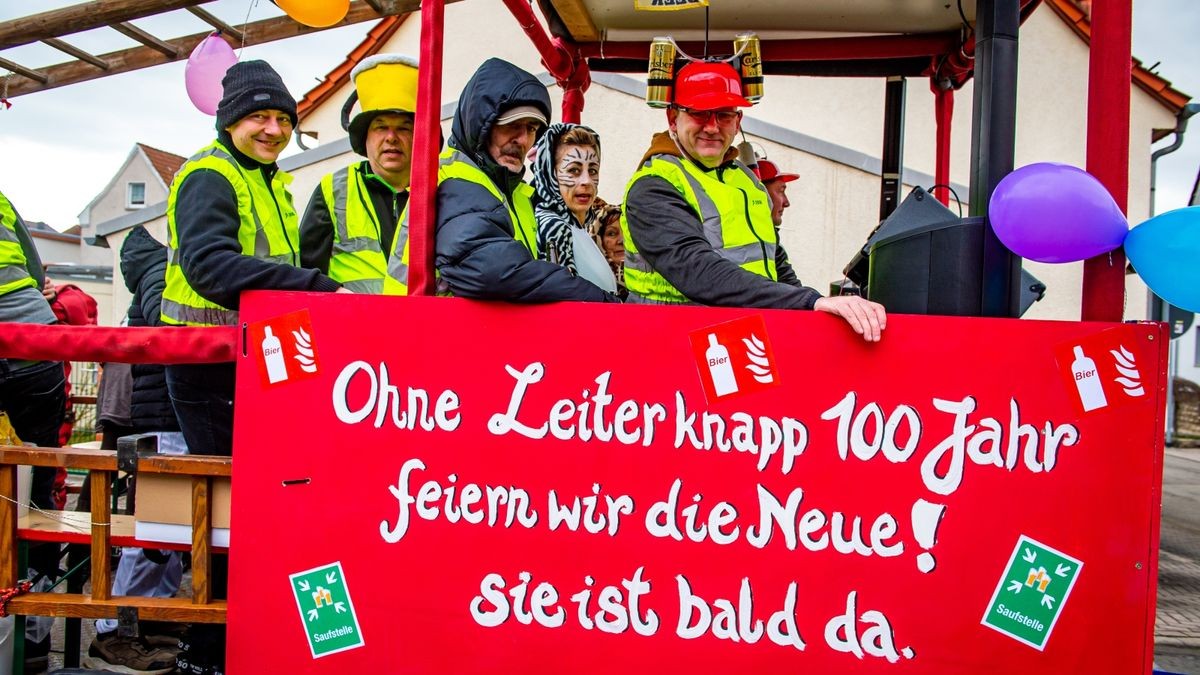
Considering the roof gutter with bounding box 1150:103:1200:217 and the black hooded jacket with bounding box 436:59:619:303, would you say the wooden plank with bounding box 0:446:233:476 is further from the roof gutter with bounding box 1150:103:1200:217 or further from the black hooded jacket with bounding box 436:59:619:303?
the roof gutter with bounding box 1150:103:1200:217

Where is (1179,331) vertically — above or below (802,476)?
above

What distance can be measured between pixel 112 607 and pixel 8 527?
40 cm

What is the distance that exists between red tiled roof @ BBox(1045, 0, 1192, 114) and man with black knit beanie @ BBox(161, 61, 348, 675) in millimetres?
10551

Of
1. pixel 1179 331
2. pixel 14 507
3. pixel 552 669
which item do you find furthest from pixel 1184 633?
pixel 14 507

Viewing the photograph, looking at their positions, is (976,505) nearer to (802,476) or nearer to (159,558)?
(802,476)

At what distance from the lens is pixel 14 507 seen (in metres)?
2.28

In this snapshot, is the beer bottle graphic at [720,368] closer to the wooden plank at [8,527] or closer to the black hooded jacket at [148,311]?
the wooden plank at [8,527]

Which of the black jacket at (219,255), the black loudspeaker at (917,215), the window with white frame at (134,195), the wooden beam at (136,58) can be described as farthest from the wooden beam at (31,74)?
the window with white frame at (134,195)

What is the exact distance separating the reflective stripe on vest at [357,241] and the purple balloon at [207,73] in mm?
2029

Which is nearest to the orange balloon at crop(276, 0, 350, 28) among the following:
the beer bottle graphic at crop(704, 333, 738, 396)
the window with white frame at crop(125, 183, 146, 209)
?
the beer bottle graphic at crop(704, 333, 738, 396)

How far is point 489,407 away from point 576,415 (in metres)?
0.23

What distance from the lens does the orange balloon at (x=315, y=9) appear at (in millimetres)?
3427

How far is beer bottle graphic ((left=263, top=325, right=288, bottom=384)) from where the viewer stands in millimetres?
2070

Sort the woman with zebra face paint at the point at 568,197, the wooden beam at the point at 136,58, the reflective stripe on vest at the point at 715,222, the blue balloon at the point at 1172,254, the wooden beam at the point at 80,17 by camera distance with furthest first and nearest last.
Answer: the wooden beam at the point at 136,58, the wooden beam at the point at 80,17, the woman with zebra face paint at the point at 568,197, the reflective stripe on vest at the point at 715,222, the blue balloon at the point at 1172,254
